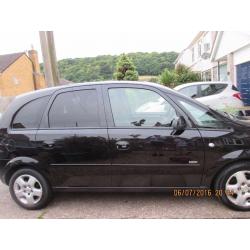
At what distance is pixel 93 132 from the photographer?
3971mm

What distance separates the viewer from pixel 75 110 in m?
4.11

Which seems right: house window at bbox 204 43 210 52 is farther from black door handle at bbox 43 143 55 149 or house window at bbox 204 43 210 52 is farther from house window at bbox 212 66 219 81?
black door handle at bbox 43 143 55 149

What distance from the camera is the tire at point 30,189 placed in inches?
162

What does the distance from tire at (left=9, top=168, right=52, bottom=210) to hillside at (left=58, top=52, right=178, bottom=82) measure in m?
12.4

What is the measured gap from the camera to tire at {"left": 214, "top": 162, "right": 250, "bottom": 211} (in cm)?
376

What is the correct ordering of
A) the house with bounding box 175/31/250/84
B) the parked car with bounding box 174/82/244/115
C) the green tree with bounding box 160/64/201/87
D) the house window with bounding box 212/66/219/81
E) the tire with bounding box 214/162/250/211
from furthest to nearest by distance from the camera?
the green tree with bounding box 160/64/201/87, the house window with bounding box 212/66/219/81, the house with bounding box 175/31/250/84, the parked car with bounding box 174/82/244/115, the tire with bounding box 214/162/250/211

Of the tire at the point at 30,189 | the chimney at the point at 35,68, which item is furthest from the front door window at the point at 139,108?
the chimney at the point at 35,68

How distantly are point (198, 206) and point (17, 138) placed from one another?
2573 mm

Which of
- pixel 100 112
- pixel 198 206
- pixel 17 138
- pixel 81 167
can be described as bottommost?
pixel 198 206

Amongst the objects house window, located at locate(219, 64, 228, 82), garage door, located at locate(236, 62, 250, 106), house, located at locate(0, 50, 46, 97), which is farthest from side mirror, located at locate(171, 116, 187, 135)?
house, located at locate(0, 50, 46, 97)

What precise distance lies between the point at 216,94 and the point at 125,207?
657 cm

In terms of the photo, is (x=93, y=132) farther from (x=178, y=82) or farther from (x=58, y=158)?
(x=178, y=82)

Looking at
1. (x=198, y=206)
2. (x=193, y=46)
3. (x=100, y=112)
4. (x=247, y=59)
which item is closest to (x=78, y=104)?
(x=100, y=112)

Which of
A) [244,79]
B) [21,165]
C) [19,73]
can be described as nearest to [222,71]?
[244,79]
